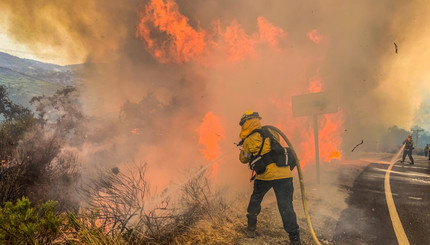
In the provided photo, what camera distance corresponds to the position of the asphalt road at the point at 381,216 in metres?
3.94

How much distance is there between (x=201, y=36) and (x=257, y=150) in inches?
424

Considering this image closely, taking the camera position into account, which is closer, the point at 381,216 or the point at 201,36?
the point at 381,216

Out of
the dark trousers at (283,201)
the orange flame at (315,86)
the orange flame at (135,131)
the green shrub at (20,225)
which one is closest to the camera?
the green shrub at (20,225)

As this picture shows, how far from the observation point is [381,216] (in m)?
4.88

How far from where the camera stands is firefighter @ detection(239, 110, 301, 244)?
3672mm

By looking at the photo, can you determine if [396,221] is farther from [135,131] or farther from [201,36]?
[135,131]

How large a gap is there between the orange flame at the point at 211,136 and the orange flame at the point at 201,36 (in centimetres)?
389

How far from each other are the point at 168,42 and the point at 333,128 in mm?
9958

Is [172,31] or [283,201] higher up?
[172,31]

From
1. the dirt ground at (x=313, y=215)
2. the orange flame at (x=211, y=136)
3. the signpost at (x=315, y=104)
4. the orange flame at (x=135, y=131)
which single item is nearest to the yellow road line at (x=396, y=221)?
the dirt ground at (x=313, y=215)

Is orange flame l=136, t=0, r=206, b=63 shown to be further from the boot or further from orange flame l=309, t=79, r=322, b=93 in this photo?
the boot

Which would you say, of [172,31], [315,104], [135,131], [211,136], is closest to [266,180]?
[315,104]

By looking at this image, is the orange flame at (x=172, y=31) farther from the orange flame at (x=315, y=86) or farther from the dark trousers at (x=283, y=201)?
the dark trousers at (x=283, y=201)

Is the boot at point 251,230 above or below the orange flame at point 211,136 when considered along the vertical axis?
below
